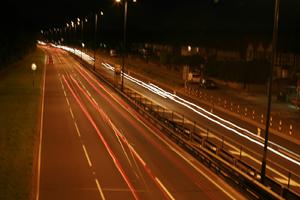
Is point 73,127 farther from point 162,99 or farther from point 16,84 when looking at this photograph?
point 16,84

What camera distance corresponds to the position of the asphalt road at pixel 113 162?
18.8 m

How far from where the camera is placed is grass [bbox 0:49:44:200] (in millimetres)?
18875

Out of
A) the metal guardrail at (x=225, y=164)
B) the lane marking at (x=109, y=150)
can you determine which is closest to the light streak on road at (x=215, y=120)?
the metal guardrail at (x=225, y=164)

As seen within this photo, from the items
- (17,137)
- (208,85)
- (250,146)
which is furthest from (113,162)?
(208,85)

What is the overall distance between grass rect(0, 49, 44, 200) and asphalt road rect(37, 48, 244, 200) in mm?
690

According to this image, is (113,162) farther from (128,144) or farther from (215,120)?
(215,120)

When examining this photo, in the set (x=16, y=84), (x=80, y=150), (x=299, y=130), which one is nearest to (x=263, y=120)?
(x=299, y=130)

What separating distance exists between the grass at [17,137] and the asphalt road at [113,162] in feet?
2.26

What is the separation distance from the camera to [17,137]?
28391 mm

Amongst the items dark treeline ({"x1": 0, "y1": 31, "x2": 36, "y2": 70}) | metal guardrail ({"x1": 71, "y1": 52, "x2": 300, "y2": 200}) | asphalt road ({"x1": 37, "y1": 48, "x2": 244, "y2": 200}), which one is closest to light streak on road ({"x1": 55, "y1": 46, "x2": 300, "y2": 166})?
metal guardrail ({"x1": 71, "y1": 52, "x2": 300, "y2": 200})

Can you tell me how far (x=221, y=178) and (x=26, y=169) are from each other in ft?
26.8

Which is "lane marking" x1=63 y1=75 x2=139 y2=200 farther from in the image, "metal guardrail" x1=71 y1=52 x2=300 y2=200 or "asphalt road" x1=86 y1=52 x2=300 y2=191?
"asphalt road" x1=86 y1=52 x2=300 y2=191

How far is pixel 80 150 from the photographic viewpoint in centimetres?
2583

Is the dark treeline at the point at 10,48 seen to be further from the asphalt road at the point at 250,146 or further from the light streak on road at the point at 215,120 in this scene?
the asphalt road at the point at 250,146
